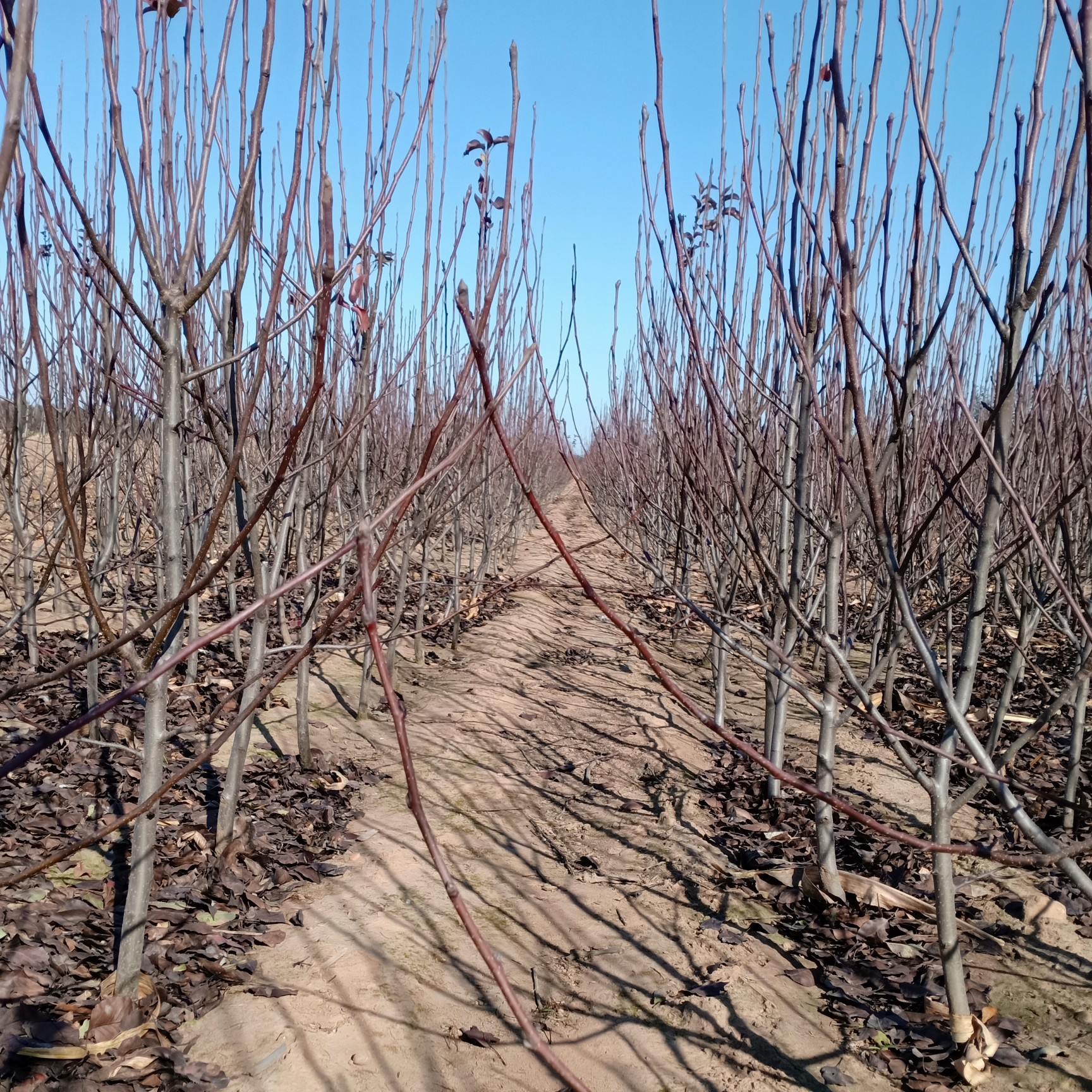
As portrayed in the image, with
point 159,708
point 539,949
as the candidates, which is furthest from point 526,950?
point 159,708

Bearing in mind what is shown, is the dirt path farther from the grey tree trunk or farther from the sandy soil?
the grey tree trunk

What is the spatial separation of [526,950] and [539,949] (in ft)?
0.16

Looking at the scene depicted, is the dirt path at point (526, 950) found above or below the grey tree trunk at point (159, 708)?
below

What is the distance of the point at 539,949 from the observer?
9.23ft

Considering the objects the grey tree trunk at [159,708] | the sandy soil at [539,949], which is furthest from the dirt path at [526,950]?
the grey tree trunk at [159,708]

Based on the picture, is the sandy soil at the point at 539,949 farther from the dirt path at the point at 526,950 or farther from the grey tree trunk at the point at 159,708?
the grey tree trunk at the point at 159,708

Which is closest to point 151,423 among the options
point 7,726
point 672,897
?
point 7,726

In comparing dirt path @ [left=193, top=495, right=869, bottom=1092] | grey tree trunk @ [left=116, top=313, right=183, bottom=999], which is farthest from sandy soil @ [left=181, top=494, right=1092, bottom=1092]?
grey tree trunk @ [left=116, top=313, right=183, bottom=999]

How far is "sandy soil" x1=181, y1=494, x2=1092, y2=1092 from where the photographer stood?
2.23 m

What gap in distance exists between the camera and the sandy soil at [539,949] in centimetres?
223

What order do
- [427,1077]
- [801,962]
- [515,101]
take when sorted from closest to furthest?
[515,101], [427,1077], [801,962]

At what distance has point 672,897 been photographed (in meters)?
3.20

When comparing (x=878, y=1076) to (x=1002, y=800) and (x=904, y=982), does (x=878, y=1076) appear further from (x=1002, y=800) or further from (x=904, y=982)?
(x=1002, y=800)

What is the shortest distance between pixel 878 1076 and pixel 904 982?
0.43 m
